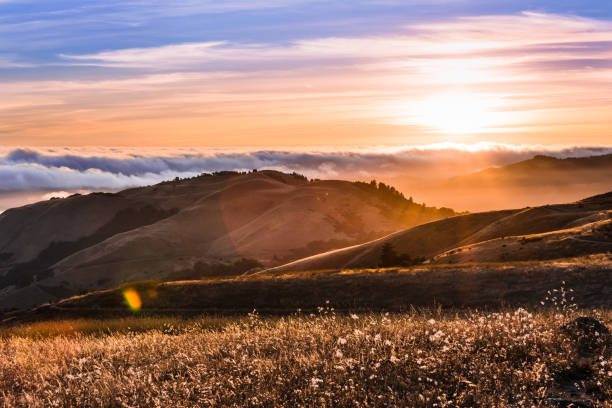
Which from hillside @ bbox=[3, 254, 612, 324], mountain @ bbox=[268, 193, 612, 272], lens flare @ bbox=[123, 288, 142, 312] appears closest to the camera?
hillside @ bbox=[3, 254, 612, 324]

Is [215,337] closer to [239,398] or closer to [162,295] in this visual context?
[239,398]

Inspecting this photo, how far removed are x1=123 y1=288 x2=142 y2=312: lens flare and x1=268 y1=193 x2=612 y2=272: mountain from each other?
30493 mm

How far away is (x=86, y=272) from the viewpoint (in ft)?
539

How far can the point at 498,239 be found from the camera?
210ft

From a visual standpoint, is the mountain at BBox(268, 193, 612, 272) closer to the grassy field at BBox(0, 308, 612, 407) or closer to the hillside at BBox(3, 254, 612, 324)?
the hillside at BBox(3, 254, 612, 324)

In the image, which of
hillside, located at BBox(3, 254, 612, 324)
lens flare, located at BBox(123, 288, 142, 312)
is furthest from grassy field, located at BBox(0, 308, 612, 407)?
lens flare, located at BBox(123, 288, 142, 312)

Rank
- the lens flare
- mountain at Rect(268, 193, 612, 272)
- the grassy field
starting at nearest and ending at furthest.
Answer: the grassy field, the lens flare, mountain at Rect(268, 193, 612, 272)

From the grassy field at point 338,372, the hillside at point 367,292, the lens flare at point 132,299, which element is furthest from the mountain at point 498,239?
the grassy field at point 338,372

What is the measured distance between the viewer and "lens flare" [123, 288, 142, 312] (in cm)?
4492

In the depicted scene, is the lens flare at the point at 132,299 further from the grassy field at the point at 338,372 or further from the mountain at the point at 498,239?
the grassy field at the point at 338,372

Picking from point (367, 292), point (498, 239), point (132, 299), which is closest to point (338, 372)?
point (367, 292)

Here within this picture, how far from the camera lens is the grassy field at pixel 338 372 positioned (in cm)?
843

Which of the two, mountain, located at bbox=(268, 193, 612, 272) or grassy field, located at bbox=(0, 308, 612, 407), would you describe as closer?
grassy field, located at bbox=(0, 308, 612, 407)

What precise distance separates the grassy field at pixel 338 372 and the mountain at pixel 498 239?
43.9m
